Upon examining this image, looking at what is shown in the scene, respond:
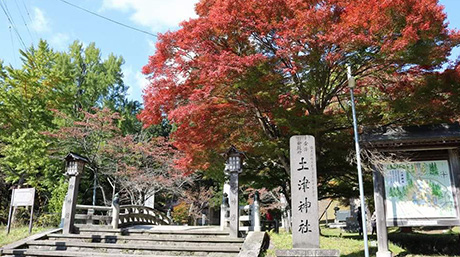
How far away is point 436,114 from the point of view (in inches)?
413

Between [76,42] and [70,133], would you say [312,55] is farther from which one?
[76,42]

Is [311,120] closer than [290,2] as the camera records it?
No

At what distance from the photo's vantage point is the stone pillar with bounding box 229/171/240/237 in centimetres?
987

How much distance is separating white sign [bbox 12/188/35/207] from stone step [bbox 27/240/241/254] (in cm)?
217

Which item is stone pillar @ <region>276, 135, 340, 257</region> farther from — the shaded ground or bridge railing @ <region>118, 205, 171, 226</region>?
bridge railing @ <region>118, 205, 171, 226</region>

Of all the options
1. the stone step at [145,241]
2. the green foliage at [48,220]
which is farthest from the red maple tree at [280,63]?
the green foliage at [48,220]

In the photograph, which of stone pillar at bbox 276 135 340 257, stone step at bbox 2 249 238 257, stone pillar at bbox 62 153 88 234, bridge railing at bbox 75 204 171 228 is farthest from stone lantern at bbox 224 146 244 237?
stone pillar at bbox 62 153 88 234

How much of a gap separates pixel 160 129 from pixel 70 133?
461 inches

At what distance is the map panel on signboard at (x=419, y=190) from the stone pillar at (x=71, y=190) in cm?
1024

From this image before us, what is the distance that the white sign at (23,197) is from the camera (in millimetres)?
11953

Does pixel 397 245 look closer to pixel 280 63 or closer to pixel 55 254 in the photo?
pixel 280 63

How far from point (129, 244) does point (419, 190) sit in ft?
27.6

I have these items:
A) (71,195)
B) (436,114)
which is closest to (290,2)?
(436,114)

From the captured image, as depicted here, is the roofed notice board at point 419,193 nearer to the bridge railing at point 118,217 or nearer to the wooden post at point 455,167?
the wooden post at point 455,167
